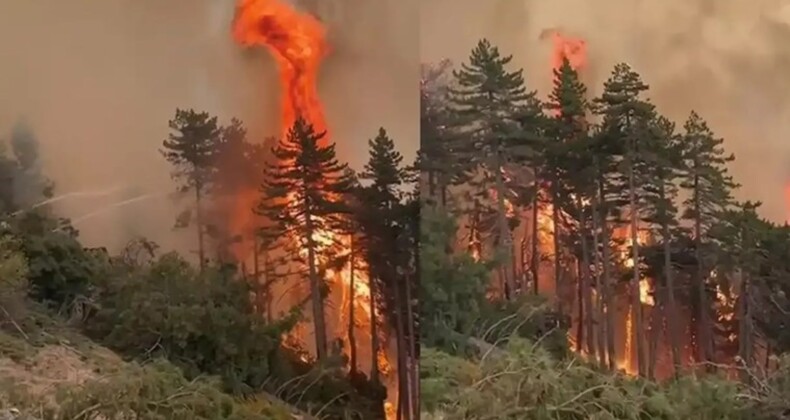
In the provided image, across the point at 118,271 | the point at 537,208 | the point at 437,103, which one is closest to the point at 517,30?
the point at 437,103

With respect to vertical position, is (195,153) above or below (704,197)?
above

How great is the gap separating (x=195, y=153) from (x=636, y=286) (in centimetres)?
107

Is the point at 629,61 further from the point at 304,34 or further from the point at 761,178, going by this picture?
the point at 304,34

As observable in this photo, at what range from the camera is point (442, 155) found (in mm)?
2322

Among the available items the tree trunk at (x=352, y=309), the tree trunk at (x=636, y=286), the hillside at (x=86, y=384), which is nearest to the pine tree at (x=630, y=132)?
the tree trunk at (x=636, y=286)

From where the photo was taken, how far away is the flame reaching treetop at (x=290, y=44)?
2.40 m

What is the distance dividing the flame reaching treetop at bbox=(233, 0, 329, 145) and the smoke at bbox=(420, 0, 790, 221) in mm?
527

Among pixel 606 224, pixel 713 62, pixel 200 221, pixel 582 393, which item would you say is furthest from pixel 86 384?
pixel 713 62

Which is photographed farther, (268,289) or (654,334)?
(268,289)

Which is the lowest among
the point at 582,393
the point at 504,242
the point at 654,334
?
the point at 582,393

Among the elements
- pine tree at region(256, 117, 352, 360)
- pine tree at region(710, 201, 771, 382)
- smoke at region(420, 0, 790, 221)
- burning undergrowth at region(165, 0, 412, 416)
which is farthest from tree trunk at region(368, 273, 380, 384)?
pine tree at region(710, 201, 771, 382)

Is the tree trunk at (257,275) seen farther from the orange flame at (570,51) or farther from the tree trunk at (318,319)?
the orange flame at (570,51)

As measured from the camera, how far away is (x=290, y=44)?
7.90ft

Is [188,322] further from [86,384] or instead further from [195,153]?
[195,153]
